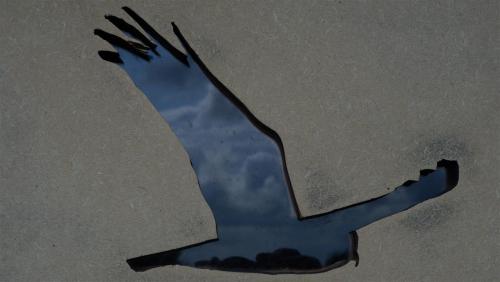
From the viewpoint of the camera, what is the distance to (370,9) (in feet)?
3.97

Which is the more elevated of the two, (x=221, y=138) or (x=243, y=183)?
(x=221, y=138)

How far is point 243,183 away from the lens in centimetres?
119

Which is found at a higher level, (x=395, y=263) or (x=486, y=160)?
(x=486, y=160)

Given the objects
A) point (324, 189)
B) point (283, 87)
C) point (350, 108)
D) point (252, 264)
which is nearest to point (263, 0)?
point (283, 87)

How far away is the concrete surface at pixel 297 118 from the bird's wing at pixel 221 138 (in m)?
0.05

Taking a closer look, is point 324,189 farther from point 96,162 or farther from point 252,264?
point 96,162

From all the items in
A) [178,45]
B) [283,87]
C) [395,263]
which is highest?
[178,45]

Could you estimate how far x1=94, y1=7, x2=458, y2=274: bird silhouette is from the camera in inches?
46.0

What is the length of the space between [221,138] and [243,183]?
0.13 meters

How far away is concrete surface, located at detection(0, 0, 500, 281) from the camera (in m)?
1.22

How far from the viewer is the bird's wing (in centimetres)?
116

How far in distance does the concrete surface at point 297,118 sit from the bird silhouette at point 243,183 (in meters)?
0.04

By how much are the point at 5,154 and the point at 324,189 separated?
2.82 ft

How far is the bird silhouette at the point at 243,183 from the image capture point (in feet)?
3.84
